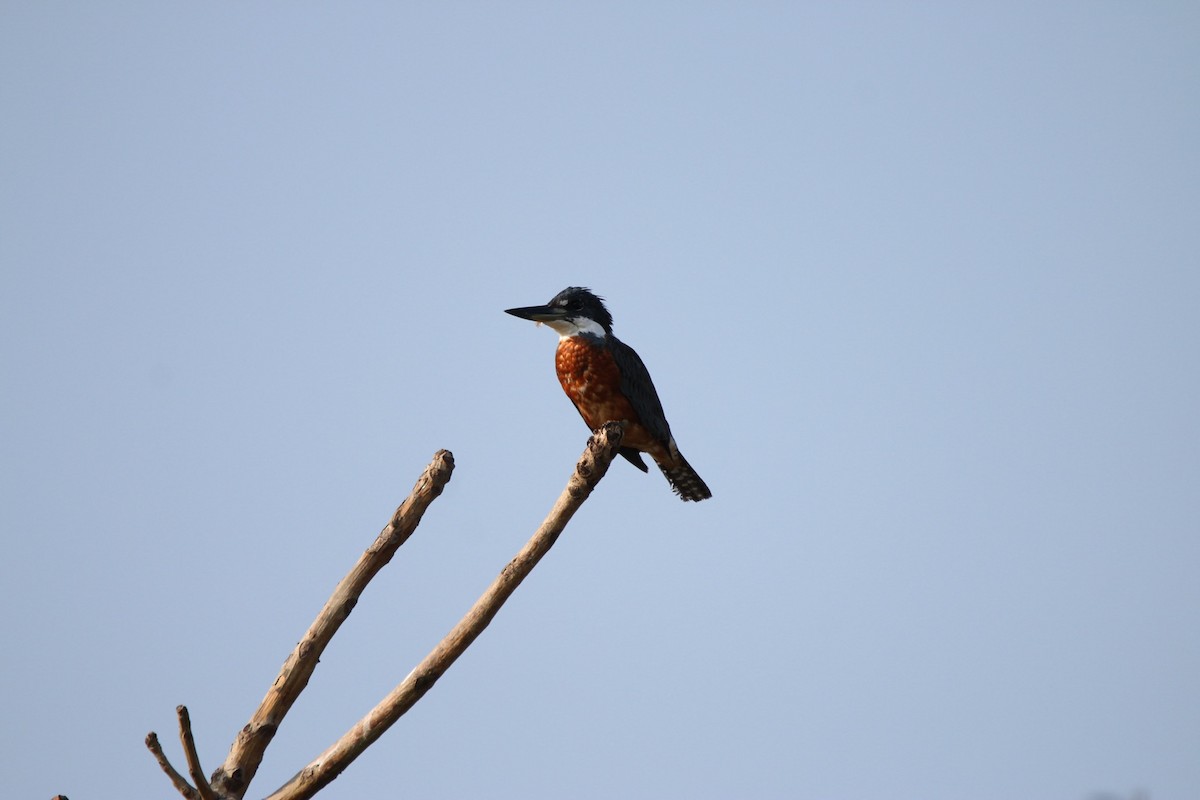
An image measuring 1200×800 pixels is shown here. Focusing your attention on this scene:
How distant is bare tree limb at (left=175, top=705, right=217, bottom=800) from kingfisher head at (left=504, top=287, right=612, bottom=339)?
4.83m

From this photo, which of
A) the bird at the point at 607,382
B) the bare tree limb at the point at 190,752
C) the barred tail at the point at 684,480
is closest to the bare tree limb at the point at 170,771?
the bare tree limb at the point at 190,752

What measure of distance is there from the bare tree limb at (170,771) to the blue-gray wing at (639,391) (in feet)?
14.5

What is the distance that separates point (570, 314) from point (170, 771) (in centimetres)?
514

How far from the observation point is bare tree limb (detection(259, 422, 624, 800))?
493 centimetres

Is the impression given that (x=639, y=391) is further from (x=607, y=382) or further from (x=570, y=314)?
(x=570, y=314)

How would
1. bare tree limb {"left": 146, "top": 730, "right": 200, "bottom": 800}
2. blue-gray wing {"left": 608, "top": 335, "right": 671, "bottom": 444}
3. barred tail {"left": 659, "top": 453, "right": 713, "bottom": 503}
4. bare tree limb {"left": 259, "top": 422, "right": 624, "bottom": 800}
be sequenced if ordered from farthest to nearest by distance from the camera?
barred tail {"left": 659, "top": 453, "right": 713, "bottom": 503}
blue-gray wing {"left": 608, "top": 335, "right": 671, "bottom": 444}
bare tree limb {"left": 259, "top": 422, "right": 624, "bottom": 800}
bare tree limb {"left": 146, "top": 730, "right": 200, "bottom": 800}

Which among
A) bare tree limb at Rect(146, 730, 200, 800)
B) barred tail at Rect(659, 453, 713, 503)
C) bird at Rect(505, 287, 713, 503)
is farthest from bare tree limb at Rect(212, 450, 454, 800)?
barred tail at Rect(659, 453, 713, 503)

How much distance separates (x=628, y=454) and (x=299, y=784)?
4.45 metres

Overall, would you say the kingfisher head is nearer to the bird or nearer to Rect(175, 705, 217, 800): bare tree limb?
the bird

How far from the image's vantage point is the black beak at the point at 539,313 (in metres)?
8.95

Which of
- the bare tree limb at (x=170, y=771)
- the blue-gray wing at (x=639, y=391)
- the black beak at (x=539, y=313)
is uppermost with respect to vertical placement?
the black beak at (x=539, y=313)

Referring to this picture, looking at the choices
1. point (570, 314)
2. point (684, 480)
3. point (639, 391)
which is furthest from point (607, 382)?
point (684, 480)

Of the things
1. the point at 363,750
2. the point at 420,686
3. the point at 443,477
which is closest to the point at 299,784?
the point at 363,750

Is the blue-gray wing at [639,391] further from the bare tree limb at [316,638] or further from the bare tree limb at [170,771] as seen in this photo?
the bare tree limb at [170,771]
